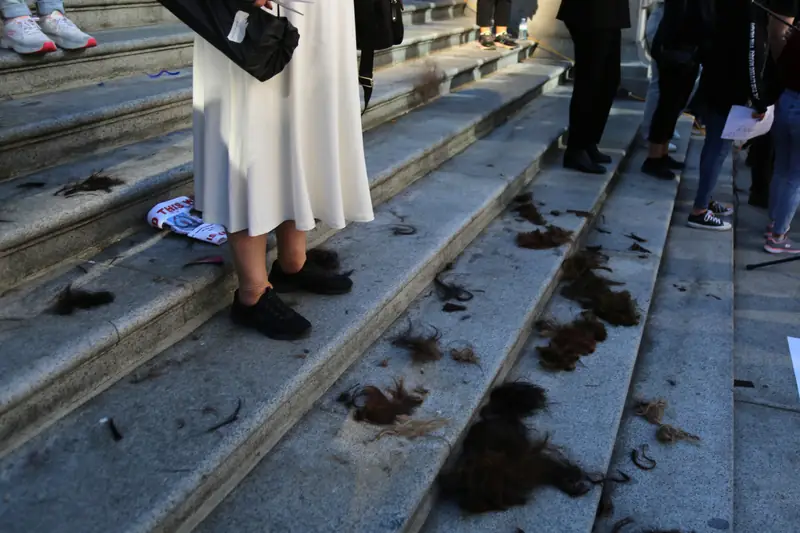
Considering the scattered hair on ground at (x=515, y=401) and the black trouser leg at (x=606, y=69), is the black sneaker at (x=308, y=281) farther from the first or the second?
the black trouser leg at (x=606, y=69)

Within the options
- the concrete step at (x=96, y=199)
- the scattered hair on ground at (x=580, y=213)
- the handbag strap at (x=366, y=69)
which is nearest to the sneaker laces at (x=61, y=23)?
the concrete step at (x=96, y=199)

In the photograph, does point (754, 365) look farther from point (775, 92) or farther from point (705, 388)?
point (775, 92)

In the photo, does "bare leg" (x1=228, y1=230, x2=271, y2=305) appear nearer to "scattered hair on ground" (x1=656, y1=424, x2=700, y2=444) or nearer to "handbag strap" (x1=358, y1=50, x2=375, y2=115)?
"handbag strap" (x1=358, y1=50, x2=375, y2=115)

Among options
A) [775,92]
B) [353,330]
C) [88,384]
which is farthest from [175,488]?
[775,92]

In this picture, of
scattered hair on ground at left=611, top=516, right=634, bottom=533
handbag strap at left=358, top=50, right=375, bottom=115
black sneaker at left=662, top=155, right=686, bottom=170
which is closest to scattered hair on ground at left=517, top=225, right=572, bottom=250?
handbag strap at left=358, top=50, right=375, bottom=115

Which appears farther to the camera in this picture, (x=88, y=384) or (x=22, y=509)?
(x=88, y=384)

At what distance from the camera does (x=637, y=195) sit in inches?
203

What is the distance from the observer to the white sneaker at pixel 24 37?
132 inches

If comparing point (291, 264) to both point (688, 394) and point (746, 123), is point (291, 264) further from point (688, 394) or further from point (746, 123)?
point (746, 123)

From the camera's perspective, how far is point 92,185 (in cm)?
279

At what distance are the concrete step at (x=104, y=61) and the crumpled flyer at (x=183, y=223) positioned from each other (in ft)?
3.92

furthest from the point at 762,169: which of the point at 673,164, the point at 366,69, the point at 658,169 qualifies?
the point at 366,69

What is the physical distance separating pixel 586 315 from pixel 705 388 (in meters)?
0.63

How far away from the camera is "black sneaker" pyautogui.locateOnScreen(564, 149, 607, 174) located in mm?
5090
